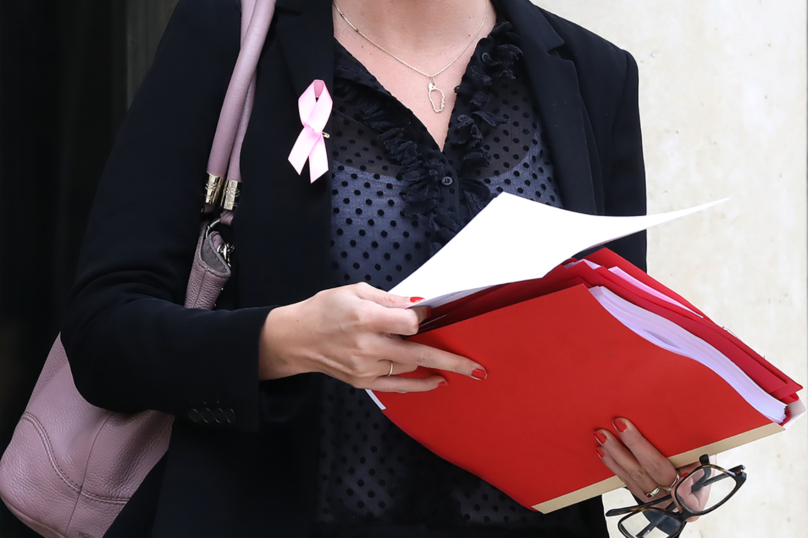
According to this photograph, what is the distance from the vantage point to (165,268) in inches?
37.5

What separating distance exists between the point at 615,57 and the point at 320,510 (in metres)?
0.80

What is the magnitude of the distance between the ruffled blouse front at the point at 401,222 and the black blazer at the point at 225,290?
0.03 meters

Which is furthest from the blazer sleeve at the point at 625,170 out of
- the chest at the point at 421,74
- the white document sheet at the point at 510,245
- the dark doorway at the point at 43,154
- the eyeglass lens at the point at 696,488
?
the dark doorway at the point at 43,154

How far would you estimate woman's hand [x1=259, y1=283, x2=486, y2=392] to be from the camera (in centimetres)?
70

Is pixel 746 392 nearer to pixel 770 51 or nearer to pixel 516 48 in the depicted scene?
pixel 516 48

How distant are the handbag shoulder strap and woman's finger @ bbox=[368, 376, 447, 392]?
35 cm

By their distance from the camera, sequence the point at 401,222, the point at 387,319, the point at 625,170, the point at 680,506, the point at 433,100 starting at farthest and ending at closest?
the point at 625,170, the point at 433,100, the point at 401,222, the point at 680,506, the point at 387,319

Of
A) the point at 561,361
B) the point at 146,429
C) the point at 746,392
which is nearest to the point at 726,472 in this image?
the point at 746,392

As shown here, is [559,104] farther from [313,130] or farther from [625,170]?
[313,130]

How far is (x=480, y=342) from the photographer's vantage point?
74 cm

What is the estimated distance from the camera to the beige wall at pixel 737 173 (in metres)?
1.70

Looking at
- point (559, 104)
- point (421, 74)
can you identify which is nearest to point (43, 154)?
point (421, 74)

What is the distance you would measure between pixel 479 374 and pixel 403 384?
71mm

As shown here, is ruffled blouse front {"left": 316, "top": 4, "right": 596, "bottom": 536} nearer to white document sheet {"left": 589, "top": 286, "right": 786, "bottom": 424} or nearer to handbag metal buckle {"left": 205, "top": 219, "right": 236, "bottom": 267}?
handbag metal buckle {"left": 205, "top": 219, "right": 236, "bottom": 267}
